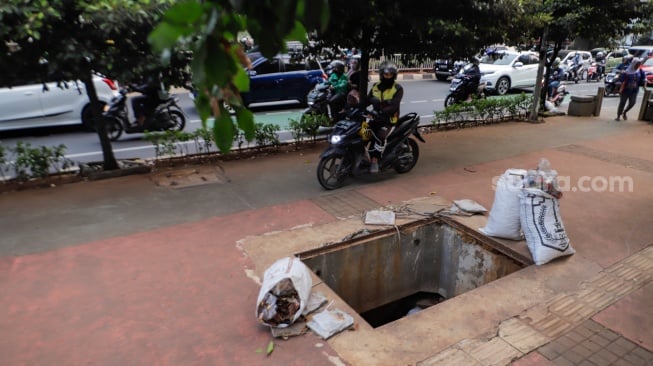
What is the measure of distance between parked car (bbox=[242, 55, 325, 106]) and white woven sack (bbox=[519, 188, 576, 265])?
371 inches

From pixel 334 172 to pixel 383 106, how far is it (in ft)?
3.80

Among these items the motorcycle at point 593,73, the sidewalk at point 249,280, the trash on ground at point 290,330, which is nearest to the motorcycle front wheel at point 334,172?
the sidewalk at point 249,280

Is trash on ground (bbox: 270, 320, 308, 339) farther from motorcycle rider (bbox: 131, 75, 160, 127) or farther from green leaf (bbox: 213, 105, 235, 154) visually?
motorcycle rider (bbox: 131, 75, 160, 127)

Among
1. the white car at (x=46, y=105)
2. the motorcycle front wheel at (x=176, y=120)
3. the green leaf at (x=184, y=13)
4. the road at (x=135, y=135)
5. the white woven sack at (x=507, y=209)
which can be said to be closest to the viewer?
the green leaf at (x=184, y=13)

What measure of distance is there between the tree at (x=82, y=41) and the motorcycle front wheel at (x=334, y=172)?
251cm

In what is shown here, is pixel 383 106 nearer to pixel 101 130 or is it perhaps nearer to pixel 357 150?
pixel 357 150

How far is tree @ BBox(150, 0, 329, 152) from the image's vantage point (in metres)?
0.88

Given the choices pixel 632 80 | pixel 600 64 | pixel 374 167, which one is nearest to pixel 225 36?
pixel 374 167

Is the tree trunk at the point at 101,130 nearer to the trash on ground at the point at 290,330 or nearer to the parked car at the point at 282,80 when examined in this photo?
the trash on ground at the point at 290,330

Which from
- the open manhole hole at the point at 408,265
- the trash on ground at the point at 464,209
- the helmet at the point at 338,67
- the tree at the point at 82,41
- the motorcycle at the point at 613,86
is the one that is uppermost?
the tree at the point at 82,41

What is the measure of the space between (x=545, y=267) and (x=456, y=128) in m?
6.47

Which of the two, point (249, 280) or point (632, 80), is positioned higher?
point (632, 80)

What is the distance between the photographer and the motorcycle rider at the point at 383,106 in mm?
5992

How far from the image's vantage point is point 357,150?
6.01 meters
